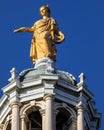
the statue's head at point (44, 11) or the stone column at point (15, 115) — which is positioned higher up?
the statue's head at point (44, 11)

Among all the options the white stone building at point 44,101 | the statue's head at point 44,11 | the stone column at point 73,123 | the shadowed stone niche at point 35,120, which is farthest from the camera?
the statue's head at point 44,11

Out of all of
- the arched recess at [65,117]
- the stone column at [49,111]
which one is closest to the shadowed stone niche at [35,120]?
the arched recess at [65,117]

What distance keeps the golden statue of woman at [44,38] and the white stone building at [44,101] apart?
2.00 m

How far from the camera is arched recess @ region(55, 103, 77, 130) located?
204 feet

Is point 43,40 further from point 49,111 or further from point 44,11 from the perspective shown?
point 49,111

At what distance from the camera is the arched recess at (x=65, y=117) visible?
62094 mm

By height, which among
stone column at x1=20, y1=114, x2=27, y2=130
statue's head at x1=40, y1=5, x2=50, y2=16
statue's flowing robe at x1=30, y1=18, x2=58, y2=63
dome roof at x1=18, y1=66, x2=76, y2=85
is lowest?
stone column at x1=20, y1=114, x2=27, y2=130

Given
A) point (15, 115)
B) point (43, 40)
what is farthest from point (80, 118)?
point (43, 40)

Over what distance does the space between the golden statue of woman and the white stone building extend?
78.7 inches

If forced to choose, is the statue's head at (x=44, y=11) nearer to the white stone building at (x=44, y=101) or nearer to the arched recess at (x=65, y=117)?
the white stone building at (x=44, y=101)

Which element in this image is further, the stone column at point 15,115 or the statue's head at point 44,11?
the statue's head at point 44,11

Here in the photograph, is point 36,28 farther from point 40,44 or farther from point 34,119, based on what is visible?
point 34,119

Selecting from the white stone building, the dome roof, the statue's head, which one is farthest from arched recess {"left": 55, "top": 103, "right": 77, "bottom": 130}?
the statue's head

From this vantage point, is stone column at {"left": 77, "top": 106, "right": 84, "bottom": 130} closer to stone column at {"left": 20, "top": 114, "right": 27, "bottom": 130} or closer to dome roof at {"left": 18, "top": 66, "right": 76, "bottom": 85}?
dome roof at {"left": 18, "top": 66, "right": 76, "bottom": 85}
